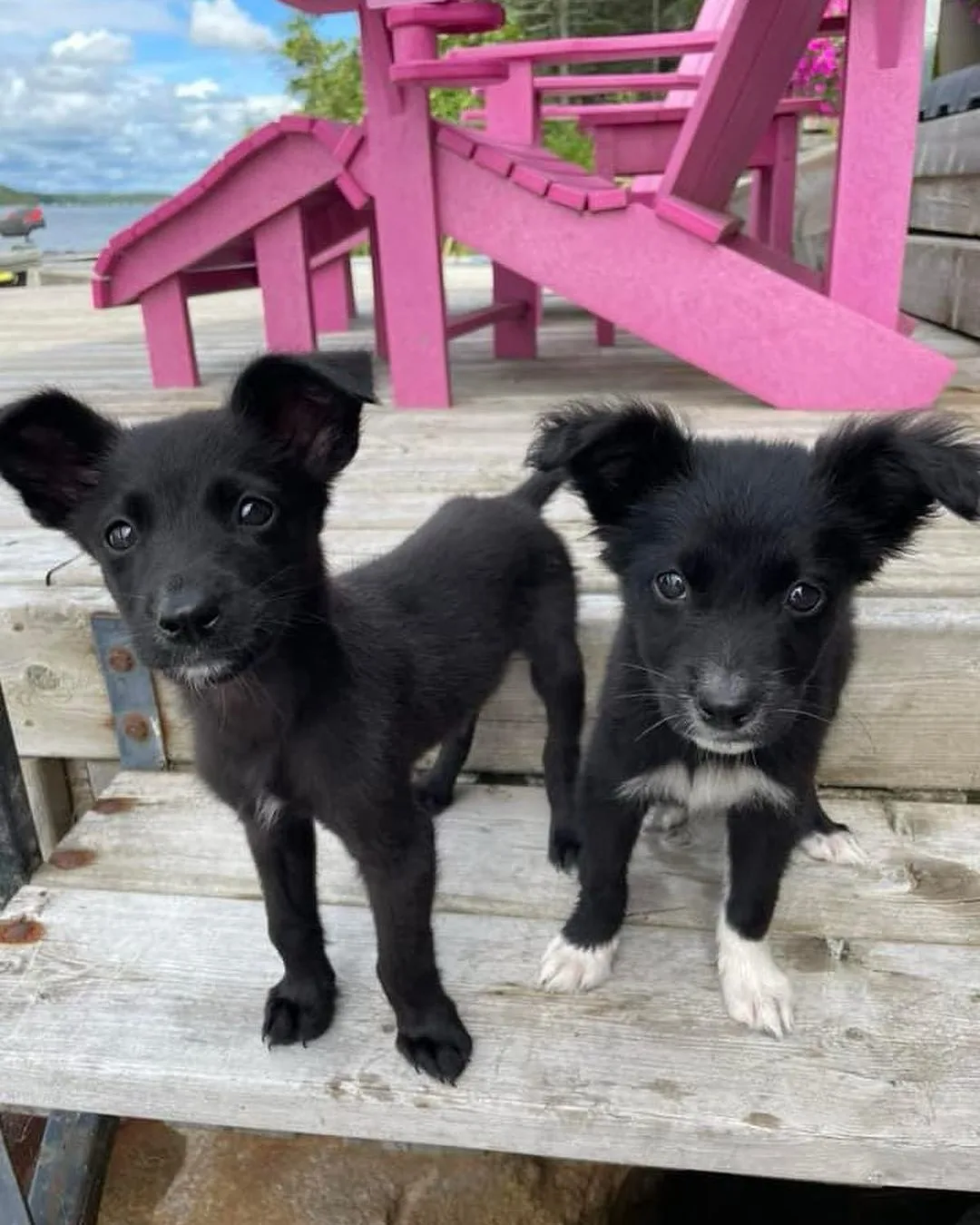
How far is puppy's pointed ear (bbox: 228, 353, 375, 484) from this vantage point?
1.61 m

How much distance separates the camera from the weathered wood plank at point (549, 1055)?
1725mm

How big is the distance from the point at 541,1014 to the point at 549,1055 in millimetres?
97

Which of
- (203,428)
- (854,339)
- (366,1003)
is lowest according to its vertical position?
(366,1003)

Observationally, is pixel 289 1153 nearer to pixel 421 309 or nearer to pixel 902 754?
pixel 902 754

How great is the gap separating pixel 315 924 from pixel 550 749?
0.77m

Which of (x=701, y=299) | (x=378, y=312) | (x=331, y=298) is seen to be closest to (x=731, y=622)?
(x=701, y=299)

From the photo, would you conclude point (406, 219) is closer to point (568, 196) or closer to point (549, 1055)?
point (568, 196)

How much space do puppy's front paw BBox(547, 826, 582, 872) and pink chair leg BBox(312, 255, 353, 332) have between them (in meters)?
6.05

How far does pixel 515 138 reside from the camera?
7070 millimetres

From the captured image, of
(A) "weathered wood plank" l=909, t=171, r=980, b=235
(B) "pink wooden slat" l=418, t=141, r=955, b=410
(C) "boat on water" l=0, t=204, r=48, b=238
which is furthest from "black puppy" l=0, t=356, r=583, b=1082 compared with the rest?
(C) "boat on water" l=0, t=204, r=48, b=238

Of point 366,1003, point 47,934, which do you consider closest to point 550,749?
point 366,1003

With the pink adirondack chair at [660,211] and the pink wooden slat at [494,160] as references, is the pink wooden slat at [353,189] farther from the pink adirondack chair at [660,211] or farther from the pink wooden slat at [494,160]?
the pink wooden slat at [494,160]

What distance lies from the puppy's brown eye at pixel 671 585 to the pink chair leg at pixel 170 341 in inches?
159

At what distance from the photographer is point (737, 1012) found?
1904 mm
